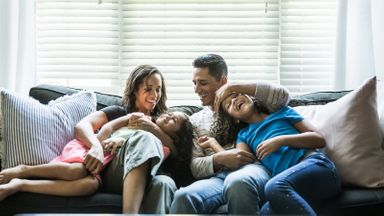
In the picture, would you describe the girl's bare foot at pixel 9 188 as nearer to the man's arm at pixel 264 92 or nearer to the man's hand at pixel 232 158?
the man's hand at pixel 232 158

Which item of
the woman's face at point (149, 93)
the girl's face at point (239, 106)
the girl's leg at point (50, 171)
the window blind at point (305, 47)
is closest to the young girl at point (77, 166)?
the girl's leg at point (50, 171)

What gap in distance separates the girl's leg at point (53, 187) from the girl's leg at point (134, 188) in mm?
162

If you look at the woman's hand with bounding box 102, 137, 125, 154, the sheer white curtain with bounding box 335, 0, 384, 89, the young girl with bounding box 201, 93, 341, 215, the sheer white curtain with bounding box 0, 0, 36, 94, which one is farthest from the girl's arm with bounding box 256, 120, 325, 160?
the sheer white curtain with bounding box 0, 0, 36, 94

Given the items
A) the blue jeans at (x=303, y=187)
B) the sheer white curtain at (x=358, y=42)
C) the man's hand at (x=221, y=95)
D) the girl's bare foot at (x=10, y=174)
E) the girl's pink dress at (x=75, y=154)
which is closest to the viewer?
the blue jeans at (x=303, y=187)

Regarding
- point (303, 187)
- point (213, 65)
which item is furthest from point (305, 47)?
point (303, 187)

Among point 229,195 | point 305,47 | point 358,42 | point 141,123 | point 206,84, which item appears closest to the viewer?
point 229,195

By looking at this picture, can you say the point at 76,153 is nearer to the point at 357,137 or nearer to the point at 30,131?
the point at 30,131

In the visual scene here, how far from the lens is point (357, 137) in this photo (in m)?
2.39

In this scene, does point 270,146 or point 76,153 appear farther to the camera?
point 76,153

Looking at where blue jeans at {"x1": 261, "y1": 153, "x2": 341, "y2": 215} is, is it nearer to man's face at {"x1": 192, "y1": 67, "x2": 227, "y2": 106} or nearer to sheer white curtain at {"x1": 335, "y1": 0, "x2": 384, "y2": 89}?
man's face at {"x1": 192, "y1": 67, "x2": 227, "y2": 106}

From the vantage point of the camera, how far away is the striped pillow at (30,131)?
2418mm

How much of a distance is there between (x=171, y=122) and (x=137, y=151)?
1.09 feet

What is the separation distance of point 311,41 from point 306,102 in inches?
25.0

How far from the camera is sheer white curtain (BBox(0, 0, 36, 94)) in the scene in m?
3.13
